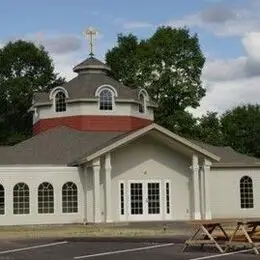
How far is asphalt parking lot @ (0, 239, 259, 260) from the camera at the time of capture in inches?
664

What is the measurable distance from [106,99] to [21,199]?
356 inches

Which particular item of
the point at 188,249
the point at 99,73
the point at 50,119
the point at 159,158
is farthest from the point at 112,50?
the point at 188,249

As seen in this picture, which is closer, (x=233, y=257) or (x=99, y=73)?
(x=233, y=257)

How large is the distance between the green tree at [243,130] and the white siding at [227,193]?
1227 inches

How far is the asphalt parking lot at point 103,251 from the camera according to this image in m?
16.9

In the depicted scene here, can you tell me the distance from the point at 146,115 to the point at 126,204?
865 cm

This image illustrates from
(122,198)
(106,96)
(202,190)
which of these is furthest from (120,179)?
(106,96)

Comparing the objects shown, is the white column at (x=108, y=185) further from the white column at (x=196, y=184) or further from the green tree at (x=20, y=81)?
the green tree at (x=20, y=81)

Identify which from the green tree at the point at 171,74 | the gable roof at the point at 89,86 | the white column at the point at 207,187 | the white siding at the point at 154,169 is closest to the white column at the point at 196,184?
the white column at the point at 207,187

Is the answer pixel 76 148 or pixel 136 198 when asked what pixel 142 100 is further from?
pixel 136 198

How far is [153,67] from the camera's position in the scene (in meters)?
54.1

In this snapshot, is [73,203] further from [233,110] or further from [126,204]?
[233,110]

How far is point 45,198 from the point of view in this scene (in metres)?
33.1

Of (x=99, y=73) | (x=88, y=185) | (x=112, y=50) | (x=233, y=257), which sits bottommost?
(x=233, y=257)
